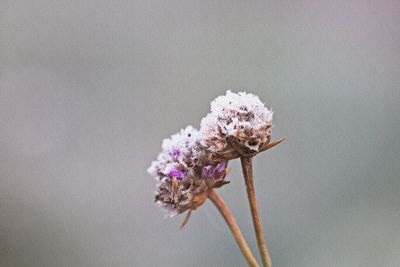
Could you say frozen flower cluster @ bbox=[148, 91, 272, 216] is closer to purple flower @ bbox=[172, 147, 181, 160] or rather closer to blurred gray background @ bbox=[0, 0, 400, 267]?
purple flower @ bbox=[172, 147, 181, 160]

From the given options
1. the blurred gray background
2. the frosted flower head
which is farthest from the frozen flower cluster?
the blurred gray background

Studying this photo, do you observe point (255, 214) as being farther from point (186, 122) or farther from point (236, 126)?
point (186, 122)

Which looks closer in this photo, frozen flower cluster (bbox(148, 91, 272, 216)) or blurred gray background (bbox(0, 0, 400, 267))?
frozen flower cluster (bbox(148, 91, 272, 216))

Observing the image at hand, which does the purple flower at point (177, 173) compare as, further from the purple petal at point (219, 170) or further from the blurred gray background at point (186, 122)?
the blurred gray background at point (186, 122)

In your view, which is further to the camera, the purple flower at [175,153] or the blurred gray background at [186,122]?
the blurred gray background at [186,122]

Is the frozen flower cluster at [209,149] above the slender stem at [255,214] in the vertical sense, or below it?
above

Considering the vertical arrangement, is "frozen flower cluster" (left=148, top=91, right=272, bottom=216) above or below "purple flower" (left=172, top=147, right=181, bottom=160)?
below

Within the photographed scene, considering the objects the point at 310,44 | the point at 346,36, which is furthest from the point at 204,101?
the point at 346,36

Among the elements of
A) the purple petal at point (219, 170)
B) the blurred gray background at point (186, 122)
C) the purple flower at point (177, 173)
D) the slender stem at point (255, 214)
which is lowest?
the slender stem at point (255, 214)

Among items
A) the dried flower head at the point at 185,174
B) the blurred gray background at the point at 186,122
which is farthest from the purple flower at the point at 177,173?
the blurred gray background at the point at 186,122
